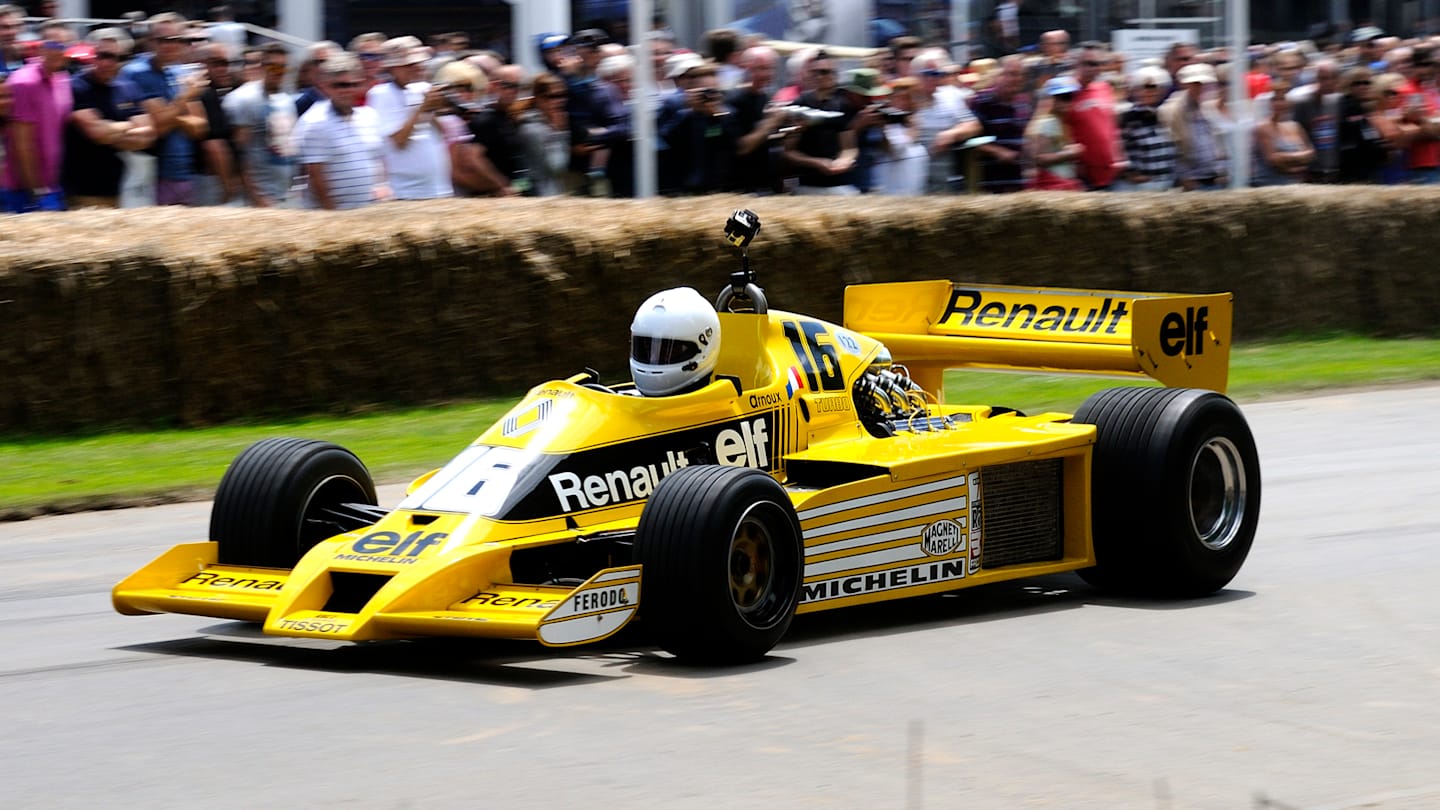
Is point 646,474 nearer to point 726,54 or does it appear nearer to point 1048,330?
point 1048,330

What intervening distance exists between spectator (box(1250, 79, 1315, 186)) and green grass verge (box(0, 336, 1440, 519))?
247cm

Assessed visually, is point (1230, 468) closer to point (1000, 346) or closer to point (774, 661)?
point (1000, 346)

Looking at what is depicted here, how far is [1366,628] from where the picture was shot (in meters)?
7.62

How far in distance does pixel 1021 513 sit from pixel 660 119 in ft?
26.6

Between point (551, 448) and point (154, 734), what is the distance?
72.7 inches

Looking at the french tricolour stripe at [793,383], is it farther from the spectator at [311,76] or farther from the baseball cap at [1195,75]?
the baseball cap at [1195,75]

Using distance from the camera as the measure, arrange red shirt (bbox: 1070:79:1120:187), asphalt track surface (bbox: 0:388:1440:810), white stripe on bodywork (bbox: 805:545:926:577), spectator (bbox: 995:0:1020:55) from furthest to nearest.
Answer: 1. spectator (bbox: 995:0:1020:55)
2. red shirt (bbox: 1070:79:1120:187)
3. white stripe on bodywork (bbox: 805:545:926:577)
4. asphalt track surface (bbox: 0:388:1440:810)

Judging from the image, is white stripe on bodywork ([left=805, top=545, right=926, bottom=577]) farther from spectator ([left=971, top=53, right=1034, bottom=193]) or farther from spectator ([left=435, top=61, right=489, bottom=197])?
spectator ([left=971, top=53, right=1034, bottom=193])

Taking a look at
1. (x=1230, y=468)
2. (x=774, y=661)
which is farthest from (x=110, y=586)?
(x=1230, y=468)

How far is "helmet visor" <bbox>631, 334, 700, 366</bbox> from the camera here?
7.64 metres

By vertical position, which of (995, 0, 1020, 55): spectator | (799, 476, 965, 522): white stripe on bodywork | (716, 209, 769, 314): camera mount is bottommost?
(799, 476, 965, 522): white stripe on bodywork

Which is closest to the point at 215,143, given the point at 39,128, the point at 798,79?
the point at 39,128

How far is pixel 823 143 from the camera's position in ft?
51.9

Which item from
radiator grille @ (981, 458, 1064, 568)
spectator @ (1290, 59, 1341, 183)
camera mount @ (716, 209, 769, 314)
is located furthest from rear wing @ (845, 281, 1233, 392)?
spectator @ (1290, 59, 1341, 183)
